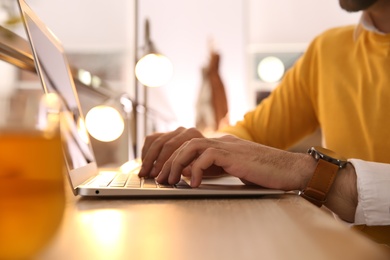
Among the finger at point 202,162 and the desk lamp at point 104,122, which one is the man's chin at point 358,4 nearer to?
the desk lamp at point 104,122

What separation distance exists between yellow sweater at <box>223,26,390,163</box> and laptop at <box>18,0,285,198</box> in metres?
0.52

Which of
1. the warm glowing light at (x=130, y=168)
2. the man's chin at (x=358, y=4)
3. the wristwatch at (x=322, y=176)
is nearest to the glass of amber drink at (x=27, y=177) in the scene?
the wristwatch at (x=322, y=176)

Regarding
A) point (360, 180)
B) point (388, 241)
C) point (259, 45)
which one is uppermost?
point (259, 45)

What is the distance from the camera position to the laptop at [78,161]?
58 cm

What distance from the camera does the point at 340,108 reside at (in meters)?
1.27

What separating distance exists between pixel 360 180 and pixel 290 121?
80cm

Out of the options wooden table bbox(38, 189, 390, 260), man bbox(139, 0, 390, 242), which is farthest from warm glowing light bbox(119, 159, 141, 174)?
wooden table bbox(38, 189, 390, 260)

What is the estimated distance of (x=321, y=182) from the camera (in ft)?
2.37

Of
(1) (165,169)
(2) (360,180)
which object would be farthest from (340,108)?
(1) (165,169)

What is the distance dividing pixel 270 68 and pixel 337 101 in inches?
147

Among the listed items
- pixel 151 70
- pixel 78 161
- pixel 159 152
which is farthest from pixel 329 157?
pixel 151 70

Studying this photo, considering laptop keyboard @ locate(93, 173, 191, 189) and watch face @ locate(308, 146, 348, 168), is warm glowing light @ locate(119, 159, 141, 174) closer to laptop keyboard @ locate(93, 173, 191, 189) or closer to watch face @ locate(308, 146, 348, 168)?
laptop keyboard @ locate(93, 173, 191, 189)

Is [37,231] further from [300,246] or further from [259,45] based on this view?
[259,45]

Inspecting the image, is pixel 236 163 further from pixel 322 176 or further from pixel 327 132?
pixel 327 132
